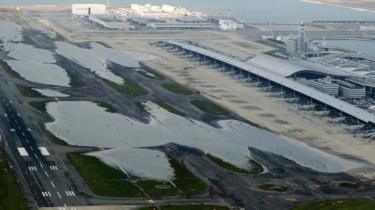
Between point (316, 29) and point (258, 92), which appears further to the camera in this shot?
point (316, 29)

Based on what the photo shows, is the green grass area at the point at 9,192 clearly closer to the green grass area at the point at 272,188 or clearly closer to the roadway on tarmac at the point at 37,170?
the roadway on tarmac at the point at 37,170

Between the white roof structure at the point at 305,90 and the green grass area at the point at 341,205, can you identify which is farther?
the white roof structure at the point at 305,90

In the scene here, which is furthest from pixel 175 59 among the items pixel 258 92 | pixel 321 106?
pixel 321 106

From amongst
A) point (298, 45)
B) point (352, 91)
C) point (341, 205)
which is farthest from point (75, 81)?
point (341, 205)

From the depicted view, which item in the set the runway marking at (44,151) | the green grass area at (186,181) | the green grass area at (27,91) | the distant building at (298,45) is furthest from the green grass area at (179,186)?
the distant building at (298,45)

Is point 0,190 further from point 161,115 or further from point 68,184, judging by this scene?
point 161,115
